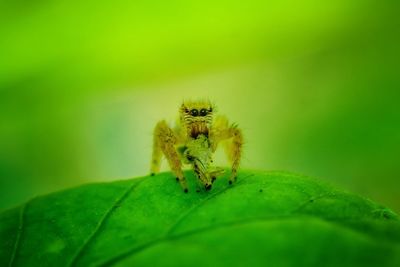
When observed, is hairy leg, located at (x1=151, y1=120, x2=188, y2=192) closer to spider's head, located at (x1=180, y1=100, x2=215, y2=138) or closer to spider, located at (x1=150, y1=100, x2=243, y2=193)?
spider, located at (x1=150, y1=100, x2=243, y2=193)

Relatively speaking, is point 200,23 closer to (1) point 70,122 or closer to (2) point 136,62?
(2) point 136,62

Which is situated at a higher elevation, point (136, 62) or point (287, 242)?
point (136, 62)

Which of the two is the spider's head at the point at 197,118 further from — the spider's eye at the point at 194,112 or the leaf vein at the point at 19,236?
the leaf vein at the point at 19,236

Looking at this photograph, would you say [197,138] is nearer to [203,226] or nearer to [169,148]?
[169,148]

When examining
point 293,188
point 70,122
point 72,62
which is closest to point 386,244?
point 293,188

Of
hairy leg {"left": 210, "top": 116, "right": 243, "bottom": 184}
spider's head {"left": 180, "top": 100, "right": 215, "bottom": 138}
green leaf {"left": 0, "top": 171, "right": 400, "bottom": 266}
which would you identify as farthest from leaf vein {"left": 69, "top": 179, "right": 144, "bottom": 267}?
spider's head {"left": 180, "top": 100, "right": 215, "bottom": 138}

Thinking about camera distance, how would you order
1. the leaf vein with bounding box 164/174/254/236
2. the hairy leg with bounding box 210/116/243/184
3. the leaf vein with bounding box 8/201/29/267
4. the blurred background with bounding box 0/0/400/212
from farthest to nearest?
the blurred background with bounding box 0/0/400/212 < the hairy leg with bounding box 210/116/243/184 < the leaf vein with bounding box 8/201/29/267 < the leaf vein with bounding box 164/174/254/236
